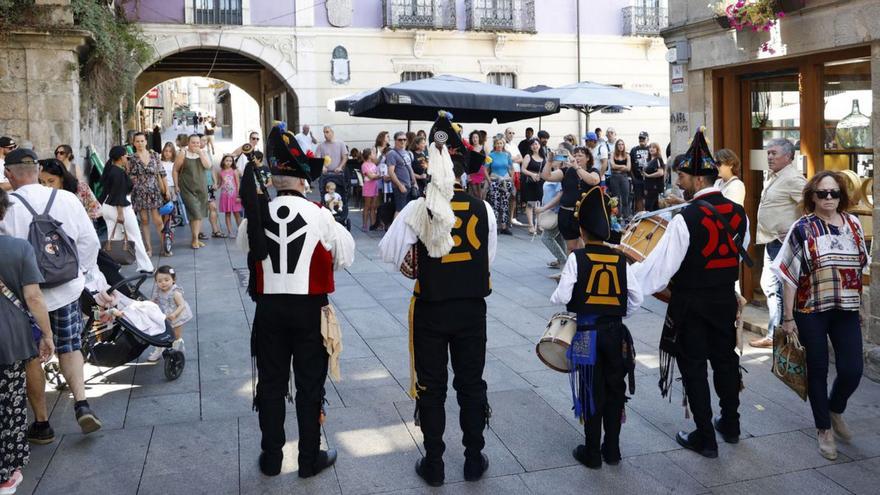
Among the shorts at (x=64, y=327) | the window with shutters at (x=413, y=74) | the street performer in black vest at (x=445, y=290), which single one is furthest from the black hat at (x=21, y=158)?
the window with shutters at (x=413, y=74)

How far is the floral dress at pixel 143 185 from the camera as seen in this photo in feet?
40.0

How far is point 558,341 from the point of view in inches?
193

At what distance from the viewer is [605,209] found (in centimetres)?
498

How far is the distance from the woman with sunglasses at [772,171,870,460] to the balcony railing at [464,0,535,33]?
21.5 m

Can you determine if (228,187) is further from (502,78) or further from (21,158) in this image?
(502,78)

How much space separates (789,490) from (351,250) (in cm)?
279

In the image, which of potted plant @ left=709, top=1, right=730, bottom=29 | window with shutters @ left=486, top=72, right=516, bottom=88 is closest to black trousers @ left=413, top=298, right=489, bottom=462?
potted plant @ left=709, top=1, right=730, bottom=29

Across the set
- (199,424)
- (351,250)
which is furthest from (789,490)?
(199,424)

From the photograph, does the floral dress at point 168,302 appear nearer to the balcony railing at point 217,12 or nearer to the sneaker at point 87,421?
the sneaker at point 87,421

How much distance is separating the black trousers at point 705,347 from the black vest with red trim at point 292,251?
7.31 ft

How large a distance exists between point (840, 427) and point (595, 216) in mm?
2146

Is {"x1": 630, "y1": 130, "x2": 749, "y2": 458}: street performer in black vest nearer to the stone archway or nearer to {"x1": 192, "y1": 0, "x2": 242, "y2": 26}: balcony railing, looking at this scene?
the stone archway

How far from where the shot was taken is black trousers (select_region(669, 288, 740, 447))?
16.7 ft

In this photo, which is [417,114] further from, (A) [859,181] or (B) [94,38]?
(A) [859,181]
